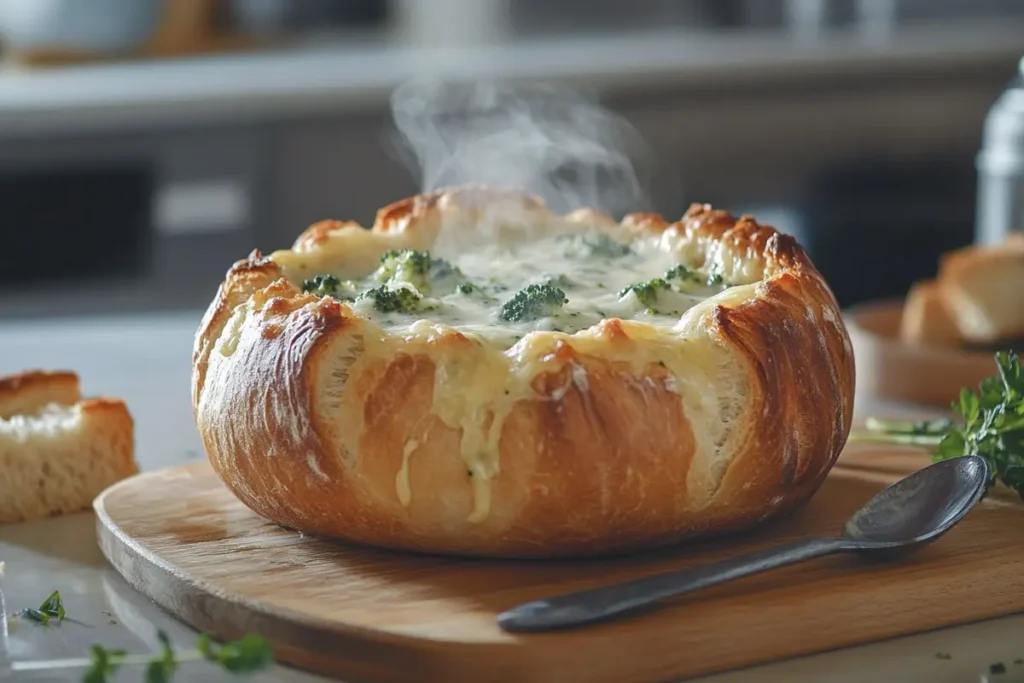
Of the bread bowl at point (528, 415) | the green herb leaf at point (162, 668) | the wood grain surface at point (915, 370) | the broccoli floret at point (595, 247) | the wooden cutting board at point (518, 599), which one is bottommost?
the wood grain surface at point (915, 370)

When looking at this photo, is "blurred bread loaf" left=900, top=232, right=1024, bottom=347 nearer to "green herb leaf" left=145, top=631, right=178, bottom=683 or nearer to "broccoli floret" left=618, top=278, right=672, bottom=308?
"broccoli floret" left=618, top=278, right=672, bottom=308

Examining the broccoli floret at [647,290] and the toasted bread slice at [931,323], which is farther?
the toasted bread slice at [931,323]

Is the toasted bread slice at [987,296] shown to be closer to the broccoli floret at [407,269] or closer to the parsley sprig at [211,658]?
the broccoli floret at [407,269]

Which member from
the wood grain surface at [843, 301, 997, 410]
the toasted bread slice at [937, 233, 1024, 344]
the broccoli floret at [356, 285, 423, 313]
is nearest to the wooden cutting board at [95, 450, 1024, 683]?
the broccoli floret at [356, 285, 423, 313]

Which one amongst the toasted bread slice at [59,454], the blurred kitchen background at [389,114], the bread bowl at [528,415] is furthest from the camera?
the blurred kitchen background at [389,114]

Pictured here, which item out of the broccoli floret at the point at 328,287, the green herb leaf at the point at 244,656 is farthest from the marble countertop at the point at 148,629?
the broccoli floret at the point at 328,287

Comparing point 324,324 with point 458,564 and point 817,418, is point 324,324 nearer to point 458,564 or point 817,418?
point 458,564

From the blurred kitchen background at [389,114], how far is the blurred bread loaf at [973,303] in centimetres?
235

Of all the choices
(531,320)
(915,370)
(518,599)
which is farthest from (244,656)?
(915,370)

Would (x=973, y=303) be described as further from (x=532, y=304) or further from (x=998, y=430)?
(x=532, y=304)

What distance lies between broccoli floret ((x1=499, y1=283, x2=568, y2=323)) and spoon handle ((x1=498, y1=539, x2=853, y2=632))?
0.33 m

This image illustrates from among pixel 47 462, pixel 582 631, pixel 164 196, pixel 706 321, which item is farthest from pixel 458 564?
pixel 164 196

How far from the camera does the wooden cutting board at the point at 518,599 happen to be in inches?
44.6

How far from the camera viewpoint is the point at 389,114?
16.4 ft
